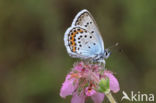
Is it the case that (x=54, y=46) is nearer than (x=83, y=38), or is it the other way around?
(x=83, y=38)

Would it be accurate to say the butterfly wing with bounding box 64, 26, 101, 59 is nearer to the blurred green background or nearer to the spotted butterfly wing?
the spotted butterfly wing

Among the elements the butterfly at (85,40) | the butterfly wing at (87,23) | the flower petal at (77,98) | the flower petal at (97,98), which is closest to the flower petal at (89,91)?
the flower petal at (77,98)

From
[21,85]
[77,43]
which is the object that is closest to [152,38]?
[21,85]

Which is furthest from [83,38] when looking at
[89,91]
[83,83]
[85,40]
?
[89,91]

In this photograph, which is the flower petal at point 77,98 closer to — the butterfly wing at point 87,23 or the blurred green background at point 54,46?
the butterfly wing at point 87,23

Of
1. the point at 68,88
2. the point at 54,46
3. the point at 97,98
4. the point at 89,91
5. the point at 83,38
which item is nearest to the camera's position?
the point at 89,91

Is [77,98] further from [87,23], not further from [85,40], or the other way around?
[87,23]

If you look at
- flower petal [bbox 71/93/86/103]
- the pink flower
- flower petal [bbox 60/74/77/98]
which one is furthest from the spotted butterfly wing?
flower petal [bbox 71/93/86/103]
